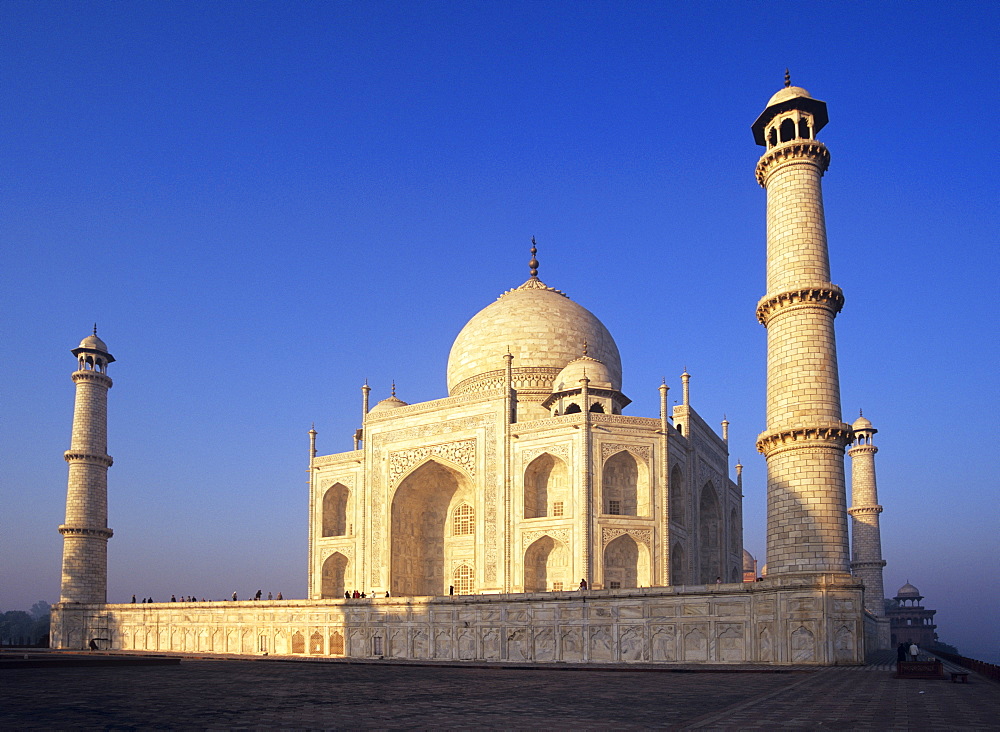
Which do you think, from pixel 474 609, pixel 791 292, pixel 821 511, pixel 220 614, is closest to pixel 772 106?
pixel 791 292

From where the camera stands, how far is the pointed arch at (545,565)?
29.5 m

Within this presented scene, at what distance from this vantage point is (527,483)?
30453 mm

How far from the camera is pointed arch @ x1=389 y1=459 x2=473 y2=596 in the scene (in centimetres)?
3269

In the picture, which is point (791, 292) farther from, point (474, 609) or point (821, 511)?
point (474, 609)

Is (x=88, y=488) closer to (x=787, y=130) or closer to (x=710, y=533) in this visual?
(x=710, y=533)

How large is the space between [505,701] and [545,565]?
Result: 19723 millimetres

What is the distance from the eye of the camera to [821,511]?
58.7 ft

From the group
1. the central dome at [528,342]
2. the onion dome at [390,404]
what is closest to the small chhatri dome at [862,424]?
the central dome at [528,342]

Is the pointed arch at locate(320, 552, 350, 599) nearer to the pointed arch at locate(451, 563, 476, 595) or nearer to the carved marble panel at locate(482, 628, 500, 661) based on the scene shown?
the pointed arch at locate(451, 563, 476, 595)

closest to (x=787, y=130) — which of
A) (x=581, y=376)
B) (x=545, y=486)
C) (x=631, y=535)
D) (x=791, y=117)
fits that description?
(x=791, y=117)

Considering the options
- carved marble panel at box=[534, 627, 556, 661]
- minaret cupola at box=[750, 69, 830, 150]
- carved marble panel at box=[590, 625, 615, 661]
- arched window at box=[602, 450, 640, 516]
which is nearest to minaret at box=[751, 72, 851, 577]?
minaret cupola at box=[750, 69, 830, 150]

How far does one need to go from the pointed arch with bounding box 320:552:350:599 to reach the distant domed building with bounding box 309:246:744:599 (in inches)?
2.1

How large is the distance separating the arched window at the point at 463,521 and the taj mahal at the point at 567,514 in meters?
0.06

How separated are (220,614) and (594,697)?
70.4 feet
